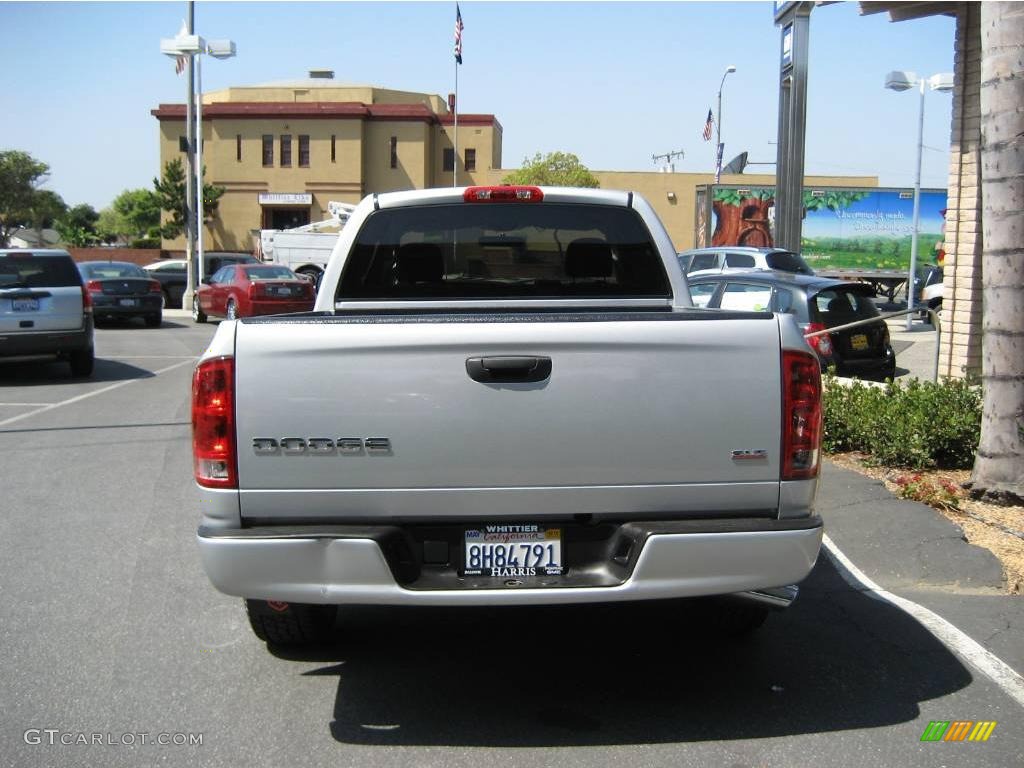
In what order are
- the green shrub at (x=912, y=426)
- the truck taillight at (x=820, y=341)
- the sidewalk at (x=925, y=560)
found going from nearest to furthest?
the sidewalk at (x=925, y=560), the green shrub at (x=912, y=426), the truck taillight at (x=820, y=341)

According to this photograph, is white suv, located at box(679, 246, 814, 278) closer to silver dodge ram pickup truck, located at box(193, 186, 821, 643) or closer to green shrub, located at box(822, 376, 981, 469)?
green shrub, located at box(822, 376, 981, 469)

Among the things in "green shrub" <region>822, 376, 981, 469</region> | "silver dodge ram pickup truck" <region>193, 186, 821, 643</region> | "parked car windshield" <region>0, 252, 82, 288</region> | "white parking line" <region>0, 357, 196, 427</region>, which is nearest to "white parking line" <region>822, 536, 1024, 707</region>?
"silver dodge ram pickup truck" <region>193, 186, 821, 643</region>

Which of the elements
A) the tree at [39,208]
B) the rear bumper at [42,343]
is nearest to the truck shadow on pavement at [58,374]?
the rear bumper at [42,343]

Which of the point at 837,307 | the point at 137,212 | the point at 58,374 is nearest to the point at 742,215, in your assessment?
the point at 837,307

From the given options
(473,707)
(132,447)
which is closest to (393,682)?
(473,707)

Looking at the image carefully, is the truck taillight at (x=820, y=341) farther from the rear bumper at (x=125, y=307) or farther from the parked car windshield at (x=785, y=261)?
the rear bumper at (x=125, y=307)

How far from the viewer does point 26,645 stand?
4.92 m

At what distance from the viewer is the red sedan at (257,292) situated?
23.8 metres

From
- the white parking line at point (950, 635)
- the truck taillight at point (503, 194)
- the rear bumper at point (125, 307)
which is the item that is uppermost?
the truck taillight at point (503, 194)

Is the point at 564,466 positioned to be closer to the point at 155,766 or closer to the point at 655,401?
the point at 655,401

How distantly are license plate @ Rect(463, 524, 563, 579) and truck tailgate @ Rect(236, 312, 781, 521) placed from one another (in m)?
0.08

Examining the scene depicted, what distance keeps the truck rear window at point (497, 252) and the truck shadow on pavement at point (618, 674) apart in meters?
1.63

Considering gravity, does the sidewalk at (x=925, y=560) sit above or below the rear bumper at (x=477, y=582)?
below

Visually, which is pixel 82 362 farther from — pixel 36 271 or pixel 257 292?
pixel 257 292
